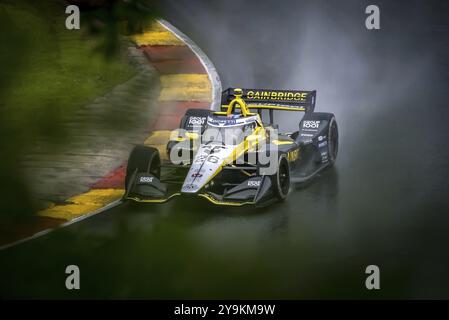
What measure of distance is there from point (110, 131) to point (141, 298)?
16.5 ft

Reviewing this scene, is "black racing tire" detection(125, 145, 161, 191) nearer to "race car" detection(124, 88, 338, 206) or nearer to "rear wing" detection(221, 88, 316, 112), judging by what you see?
"race car" detection(124, 88, 338, 206)

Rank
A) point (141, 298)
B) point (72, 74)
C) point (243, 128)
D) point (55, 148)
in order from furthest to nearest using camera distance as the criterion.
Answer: point (243, 128) → point (141, 298) → point (72, 74) → point (55, 148)

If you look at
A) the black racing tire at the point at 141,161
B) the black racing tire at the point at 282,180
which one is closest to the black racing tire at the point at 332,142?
the black racing tire at the point at 282,180

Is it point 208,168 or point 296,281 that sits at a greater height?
point 208,168

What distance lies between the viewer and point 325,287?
8.41m

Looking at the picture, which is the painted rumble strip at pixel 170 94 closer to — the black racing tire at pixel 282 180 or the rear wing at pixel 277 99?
the rear wing at pixel 277 99

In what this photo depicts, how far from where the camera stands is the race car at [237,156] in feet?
33.0

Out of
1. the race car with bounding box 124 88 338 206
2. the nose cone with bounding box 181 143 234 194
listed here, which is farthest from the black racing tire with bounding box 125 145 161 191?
the nose cone with bounding box 181 143 234 194

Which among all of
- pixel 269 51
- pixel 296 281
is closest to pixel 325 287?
pixel 296 281

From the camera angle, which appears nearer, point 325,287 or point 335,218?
point 325,287

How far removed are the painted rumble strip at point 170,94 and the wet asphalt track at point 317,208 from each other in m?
0.36

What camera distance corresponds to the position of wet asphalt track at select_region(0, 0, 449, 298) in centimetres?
584

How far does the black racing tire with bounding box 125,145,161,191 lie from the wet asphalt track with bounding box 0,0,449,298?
0.49 meters

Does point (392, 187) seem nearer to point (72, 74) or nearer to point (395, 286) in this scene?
point (395, 286)
